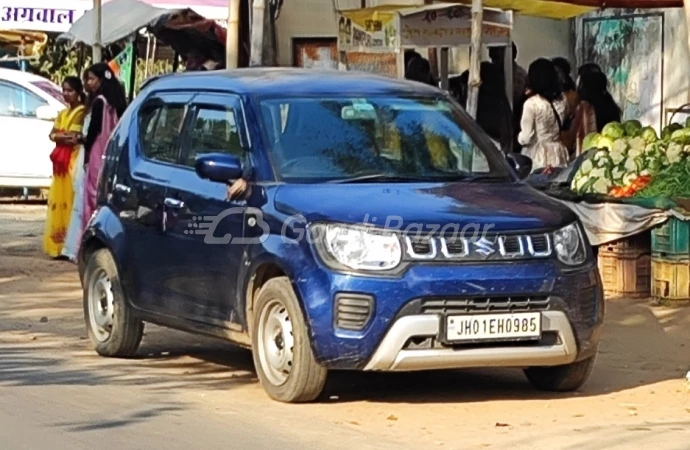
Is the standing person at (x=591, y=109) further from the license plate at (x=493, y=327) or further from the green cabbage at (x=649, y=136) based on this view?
the license plate at (x=493, y=327)

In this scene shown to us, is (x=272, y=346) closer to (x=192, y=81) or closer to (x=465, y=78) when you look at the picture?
(x=192, y=81)

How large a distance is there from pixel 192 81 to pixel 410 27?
15.5ft

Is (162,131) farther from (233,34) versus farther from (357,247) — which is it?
(233,34)

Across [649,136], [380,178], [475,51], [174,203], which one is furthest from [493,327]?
[649,136]

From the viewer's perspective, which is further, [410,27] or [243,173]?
[410,27]

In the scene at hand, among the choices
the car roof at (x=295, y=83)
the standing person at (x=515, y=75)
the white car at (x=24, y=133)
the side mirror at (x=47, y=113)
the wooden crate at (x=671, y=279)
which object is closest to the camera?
the car roof at (x=295, y=83)

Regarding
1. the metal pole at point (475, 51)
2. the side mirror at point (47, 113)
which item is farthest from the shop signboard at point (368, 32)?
the side mirror at point (47, 113)

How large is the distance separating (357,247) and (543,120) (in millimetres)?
6592

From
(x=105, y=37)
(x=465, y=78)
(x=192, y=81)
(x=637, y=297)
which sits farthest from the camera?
(x=105, y=37)

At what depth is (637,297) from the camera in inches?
522

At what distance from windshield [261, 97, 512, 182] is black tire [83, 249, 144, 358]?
6.02 ft

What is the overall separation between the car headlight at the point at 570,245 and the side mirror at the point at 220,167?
182 centimetres

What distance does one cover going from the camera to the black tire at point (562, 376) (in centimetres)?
914

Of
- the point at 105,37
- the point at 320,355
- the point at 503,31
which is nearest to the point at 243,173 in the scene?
the point at 320,355
